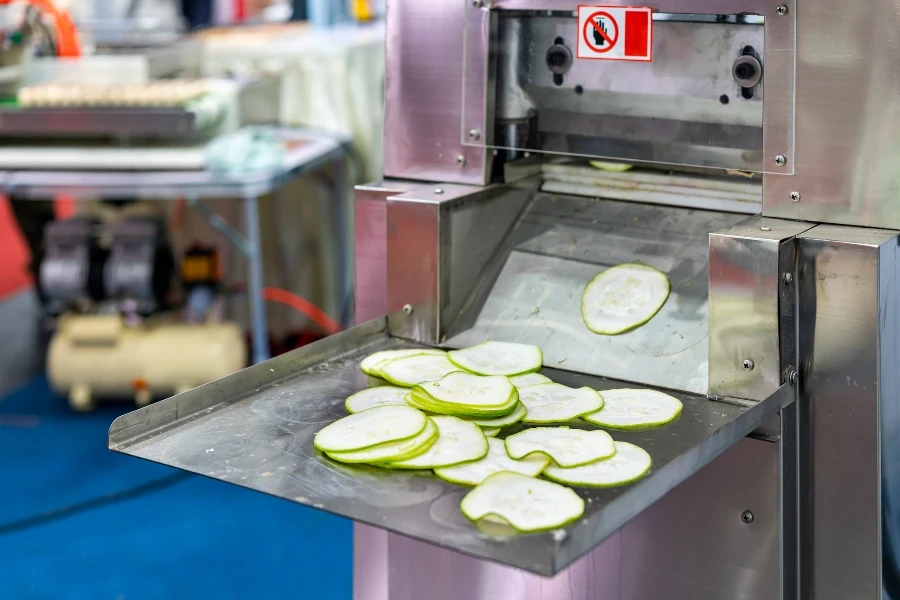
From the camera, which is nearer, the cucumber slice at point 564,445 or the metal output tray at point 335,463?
the metal output tray at point 335,463

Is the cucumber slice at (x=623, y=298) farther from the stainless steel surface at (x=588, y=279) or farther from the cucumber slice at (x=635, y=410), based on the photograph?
the cucumber slice at (x=635, y=410)

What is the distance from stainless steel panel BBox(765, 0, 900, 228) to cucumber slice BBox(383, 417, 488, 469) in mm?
509

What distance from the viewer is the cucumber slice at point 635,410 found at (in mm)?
1360

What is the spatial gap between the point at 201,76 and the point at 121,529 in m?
1.65

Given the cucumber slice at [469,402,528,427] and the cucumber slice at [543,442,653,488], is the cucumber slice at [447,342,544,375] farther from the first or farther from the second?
the cucumber slice at [543,442,653,488]

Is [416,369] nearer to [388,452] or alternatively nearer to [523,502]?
[388,452]

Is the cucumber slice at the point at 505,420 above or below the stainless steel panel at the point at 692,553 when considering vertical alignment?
above

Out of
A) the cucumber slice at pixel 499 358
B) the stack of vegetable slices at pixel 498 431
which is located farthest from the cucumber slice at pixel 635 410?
the cucumber slice at pixel 499 358

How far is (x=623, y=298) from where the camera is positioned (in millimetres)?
1596

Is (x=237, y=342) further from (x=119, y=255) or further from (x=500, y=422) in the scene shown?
(x=500, y=422)

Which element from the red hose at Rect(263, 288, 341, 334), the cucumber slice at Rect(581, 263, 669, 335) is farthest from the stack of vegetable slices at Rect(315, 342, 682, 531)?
the red hose at Rect(263, 288, 341, 334)

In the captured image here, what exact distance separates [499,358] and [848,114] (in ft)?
1.79

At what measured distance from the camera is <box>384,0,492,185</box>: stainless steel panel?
5.47 feet

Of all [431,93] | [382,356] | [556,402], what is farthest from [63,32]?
[556,402]
